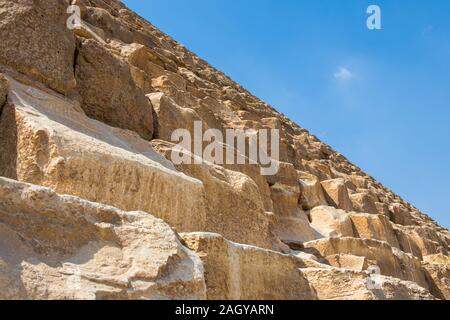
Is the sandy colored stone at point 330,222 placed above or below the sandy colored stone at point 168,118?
below

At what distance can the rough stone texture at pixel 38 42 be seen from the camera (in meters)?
4.40

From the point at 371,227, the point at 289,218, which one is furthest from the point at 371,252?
the point at 371,227

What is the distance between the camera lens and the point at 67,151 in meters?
3.60

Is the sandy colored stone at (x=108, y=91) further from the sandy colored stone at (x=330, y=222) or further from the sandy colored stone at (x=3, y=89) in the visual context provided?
the sandy colored stone at (x=330, y=222)

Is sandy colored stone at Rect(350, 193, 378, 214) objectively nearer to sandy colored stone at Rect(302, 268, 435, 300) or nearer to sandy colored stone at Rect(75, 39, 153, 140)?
sandy colored stone at Rect(75, 39, 153, 140)

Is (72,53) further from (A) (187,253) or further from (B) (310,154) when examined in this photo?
(B) (310,154)

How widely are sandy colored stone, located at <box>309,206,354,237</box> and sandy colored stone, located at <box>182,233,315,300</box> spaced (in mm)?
4196

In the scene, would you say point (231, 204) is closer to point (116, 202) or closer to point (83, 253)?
point (116, 202)

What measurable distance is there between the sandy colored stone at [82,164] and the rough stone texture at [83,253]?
2.63 feet

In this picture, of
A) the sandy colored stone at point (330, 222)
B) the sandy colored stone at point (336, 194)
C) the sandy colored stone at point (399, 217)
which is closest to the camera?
the sandy colored stone at point (330, 222)

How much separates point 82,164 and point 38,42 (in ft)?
5.00

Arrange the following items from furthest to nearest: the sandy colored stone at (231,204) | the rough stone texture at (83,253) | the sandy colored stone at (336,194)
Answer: the sandy colored stone at (336,194)
the sandy colored stone at (231,204)
the rough stone texture at (83,253)

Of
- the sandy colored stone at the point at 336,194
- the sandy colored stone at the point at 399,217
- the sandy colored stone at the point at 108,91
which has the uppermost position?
the sandy colored stone at the point at 399,217

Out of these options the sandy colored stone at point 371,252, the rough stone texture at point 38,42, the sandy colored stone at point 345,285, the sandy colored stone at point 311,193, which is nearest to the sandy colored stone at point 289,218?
the sandy colored stone at point 371,252
